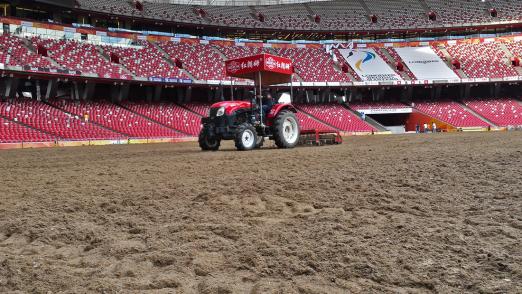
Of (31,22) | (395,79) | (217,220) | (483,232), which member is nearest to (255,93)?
(217,220)

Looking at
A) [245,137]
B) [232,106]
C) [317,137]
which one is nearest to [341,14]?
[317,137]

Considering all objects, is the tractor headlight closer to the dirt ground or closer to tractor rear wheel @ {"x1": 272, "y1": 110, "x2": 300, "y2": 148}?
tractor rear wheel @ {"x1": 272, "y1": 110, "x2": 300, "y2": 148}

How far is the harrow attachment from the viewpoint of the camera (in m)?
14.9

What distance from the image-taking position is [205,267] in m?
3.02

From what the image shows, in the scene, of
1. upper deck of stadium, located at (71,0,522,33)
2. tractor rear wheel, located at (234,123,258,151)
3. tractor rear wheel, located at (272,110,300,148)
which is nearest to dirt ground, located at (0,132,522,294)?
tractor rear wheel, located at (234,123,258,151)

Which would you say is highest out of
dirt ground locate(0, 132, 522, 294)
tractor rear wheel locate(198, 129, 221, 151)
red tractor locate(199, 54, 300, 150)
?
red tractor locate(199, 54, 300, 150)

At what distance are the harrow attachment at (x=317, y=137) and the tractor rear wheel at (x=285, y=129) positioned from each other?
134 centimetres

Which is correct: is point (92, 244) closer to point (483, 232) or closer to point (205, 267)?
point (205, 267)

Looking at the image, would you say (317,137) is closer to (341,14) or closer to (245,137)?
(245,137)

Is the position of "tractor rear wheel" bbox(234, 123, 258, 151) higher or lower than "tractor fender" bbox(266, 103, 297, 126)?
lower

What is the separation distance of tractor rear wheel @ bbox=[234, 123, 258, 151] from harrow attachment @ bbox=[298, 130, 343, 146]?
301cm

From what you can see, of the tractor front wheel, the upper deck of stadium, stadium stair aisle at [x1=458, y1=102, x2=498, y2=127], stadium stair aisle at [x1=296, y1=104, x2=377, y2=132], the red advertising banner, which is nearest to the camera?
the red advertising banner

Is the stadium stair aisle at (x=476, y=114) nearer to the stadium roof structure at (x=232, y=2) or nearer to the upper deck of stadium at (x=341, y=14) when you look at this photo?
the upper deck of stadium at (x=341, y=14)

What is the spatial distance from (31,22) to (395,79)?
33529mm
